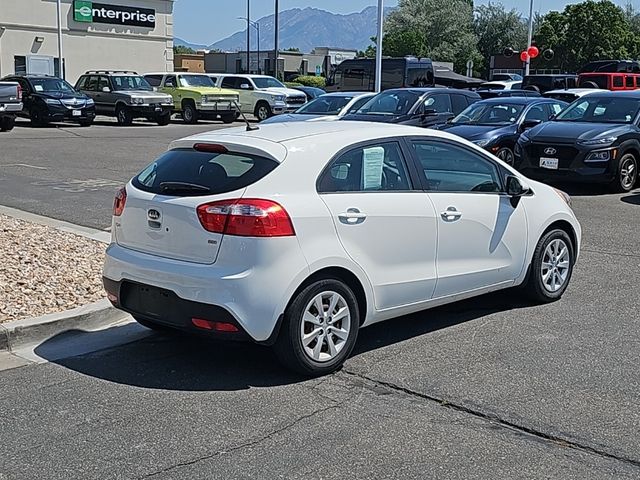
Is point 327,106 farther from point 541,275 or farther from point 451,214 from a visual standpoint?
point 451,214

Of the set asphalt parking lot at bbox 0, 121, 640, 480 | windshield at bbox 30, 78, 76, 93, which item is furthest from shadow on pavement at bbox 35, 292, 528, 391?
windshield at bbox 30, 78, 76, 93

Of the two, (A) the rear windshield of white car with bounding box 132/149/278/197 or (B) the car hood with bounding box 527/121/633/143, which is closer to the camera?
(A) the rear windshield of white car with bounding box 132/149/278/197

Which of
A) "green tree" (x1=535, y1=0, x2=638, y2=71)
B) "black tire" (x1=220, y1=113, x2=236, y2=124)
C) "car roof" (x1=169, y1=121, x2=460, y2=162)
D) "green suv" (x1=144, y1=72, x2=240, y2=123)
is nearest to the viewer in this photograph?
"car roof" (x1=169, y1=121, x2=460, y2=162)

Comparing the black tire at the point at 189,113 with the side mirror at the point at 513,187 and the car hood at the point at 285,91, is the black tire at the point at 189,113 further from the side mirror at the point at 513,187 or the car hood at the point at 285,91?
the side mirror at the point at 513,187

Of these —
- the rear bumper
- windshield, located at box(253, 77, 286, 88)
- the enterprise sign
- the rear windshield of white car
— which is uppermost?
the enterprise sign

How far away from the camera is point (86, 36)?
39656 mm

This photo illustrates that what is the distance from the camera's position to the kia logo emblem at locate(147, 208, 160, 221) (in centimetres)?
550

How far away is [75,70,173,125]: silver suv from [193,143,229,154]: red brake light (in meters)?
24.6

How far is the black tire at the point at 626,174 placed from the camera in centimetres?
1416

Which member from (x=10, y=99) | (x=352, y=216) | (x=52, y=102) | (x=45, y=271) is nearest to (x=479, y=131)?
(x=45, y=271)

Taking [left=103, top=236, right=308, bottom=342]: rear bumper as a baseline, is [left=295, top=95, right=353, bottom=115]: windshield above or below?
above

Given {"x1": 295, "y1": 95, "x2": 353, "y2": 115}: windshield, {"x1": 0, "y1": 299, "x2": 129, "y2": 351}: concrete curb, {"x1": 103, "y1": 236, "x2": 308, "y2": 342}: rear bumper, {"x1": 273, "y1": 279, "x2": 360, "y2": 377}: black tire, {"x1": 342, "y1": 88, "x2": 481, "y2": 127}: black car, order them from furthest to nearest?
{"x1": 295, "y1": 95, "x2": 353, "y2": 115}: windshield → {"x1": 342, "y1": 88, "x2": 481, "y2": 127}: black car → {"x1": 0, "y1": 299, "x2": 129, "y2": 351}: concrete curb → {"x1": 273, "y1": 279, "x2": 360, "y2": 377}: black tire → {"x1": 103, "y1": 236, "x2": 308, "y2": 342}: rear bumper

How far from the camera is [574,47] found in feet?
211

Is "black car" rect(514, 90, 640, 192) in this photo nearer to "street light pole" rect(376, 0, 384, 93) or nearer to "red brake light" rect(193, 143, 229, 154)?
"red brake light" rect(193, 143, 229, 154)
